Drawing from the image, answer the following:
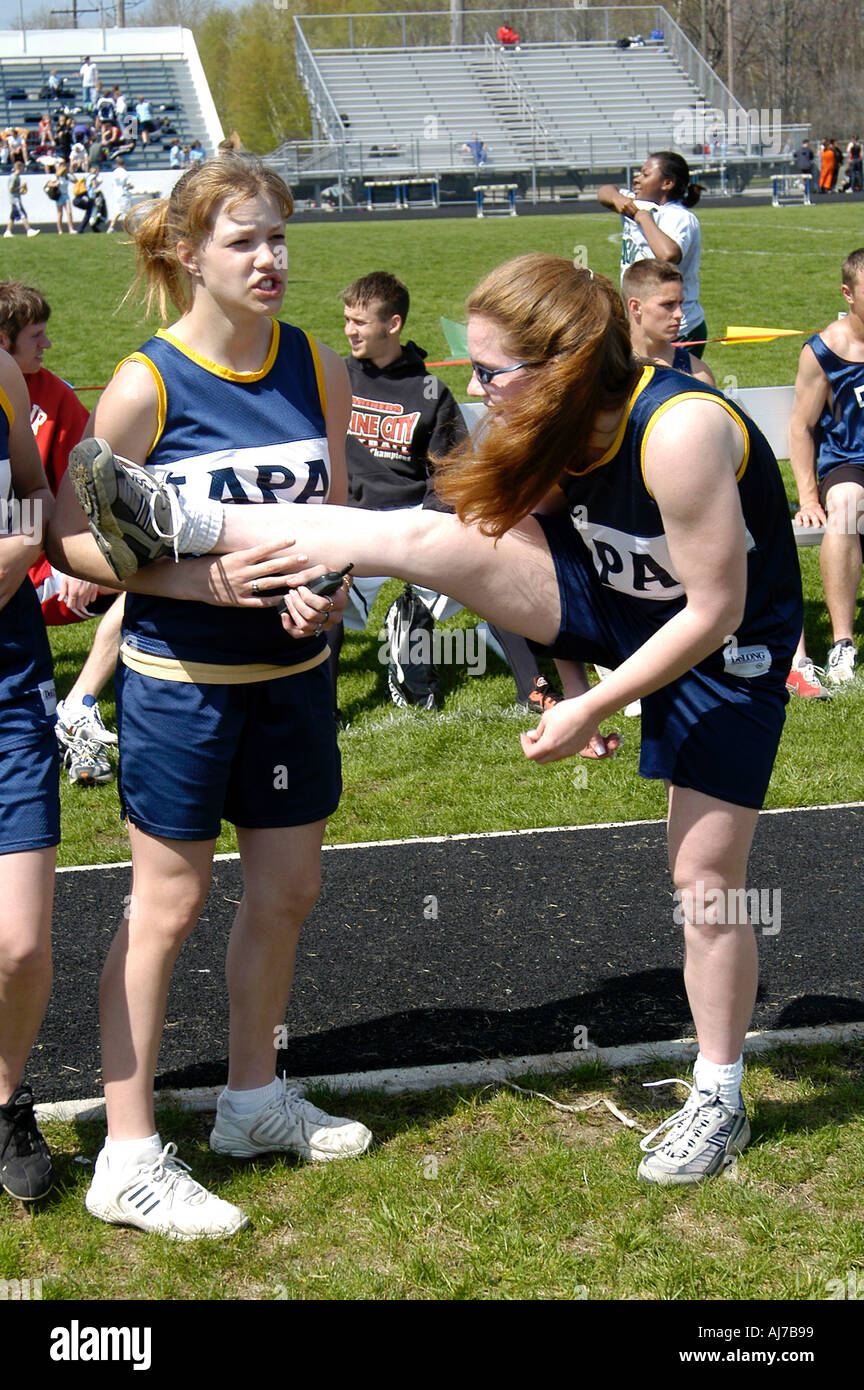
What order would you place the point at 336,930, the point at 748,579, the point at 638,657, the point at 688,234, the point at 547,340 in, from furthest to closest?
the point at 688,234 < the point at 336,930 < the point at 748,579 < the point at 638,657 < the point at 547,340

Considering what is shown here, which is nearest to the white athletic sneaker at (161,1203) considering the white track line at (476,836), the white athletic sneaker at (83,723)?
the white track line at (476,836)

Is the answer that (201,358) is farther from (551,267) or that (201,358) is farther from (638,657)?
(638,657)

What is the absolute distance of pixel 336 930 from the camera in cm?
484

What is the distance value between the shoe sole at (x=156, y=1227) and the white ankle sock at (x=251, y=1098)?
0.98ft

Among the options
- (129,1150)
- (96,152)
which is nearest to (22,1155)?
(129,1150)

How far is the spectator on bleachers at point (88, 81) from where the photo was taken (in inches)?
2077

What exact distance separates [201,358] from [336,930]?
2.39 meters

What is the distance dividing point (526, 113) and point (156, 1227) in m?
57.3

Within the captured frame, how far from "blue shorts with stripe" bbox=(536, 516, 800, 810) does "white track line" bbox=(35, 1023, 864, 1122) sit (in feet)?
3.51

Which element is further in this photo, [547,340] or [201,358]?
[201,358]

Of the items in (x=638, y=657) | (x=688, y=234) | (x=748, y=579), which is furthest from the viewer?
(x=688, y=234)

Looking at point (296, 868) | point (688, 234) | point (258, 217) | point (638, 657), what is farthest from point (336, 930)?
point (688, 234)

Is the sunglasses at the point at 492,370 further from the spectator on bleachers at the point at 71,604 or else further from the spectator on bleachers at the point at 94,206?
the spectator on bleachers at the point at 94,206

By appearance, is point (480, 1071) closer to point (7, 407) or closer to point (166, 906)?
point (166, 906)
